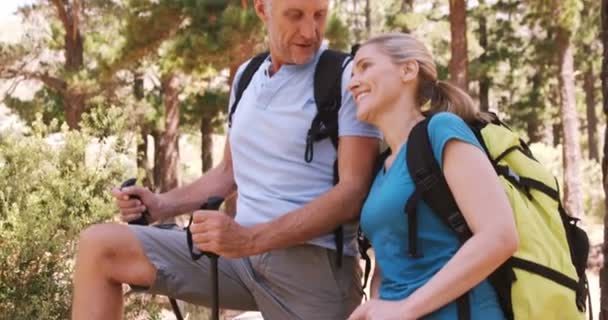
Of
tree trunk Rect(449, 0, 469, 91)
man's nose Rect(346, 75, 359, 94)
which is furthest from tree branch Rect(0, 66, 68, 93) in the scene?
man's nose Rect(346, 75, 359, 94)

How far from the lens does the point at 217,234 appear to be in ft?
6.87

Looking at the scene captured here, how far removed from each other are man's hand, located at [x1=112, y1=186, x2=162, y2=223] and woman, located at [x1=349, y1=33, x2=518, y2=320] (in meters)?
0.80

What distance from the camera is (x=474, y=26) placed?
2416 centimetres

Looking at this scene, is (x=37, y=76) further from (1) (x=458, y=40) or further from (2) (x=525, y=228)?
(2) (x=525, y=228)

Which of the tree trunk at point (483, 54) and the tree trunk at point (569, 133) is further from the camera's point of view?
the tree trunk at point (483, 54)

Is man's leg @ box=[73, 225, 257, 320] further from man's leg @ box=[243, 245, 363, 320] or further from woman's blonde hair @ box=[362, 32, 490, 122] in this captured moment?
woman's blonde hair @ box=[362, 32, 490, 122]

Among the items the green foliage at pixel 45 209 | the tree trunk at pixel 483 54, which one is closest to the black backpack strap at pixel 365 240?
the green foliage at pixel 45 209

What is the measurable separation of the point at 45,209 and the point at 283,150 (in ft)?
7.59

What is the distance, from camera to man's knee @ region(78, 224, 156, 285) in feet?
7.11

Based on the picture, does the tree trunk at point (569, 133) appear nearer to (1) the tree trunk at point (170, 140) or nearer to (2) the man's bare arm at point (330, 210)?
(1) the tree trunk at point (170, 140)

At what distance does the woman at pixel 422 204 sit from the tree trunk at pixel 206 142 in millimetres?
18453

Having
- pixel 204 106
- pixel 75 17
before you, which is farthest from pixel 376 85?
pixel 204 106

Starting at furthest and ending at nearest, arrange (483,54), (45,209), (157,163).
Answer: (483,54) → (157,163) → (45,209)

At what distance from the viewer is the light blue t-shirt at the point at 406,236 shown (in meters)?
1.80
